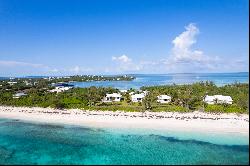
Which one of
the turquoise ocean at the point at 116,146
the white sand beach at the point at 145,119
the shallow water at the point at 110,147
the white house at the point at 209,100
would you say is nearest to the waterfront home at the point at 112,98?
the white sand beach at the point at 145,119

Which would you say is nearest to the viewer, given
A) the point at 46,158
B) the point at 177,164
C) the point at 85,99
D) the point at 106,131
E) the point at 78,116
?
the point at 177,164

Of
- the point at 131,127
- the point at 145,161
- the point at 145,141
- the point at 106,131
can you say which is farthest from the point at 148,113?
the point at 145,161

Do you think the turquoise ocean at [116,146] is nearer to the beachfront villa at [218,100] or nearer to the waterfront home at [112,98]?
the beachfront villa at [218,100]

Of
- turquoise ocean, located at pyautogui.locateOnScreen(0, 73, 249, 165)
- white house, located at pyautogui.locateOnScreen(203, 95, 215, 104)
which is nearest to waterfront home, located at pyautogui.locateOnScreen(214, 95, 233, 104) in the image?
white house, located at pyautogui.locateOnScreen(203, 95, 215, 104)

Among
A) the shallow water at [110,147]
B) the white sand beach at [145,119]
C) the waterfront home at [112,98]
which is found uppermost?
the waterfront home at [112,98]

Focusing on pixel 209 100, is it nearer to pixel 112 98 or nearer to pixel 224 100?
pixel 224 100

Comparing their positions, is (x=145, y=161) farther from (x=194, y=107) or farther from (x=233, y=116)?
(x=194, y=107)
